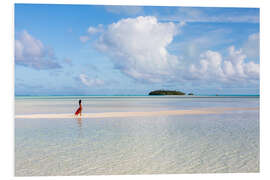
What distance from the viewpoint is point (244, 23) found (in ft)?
32.2

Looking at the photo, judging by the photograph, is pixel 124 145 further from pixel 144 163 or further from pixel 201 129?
pixel 201 129

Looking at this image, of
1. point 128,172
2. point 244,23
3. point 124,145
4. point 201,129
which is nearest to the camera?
point 128,172

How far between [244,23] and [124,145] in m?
7.86
